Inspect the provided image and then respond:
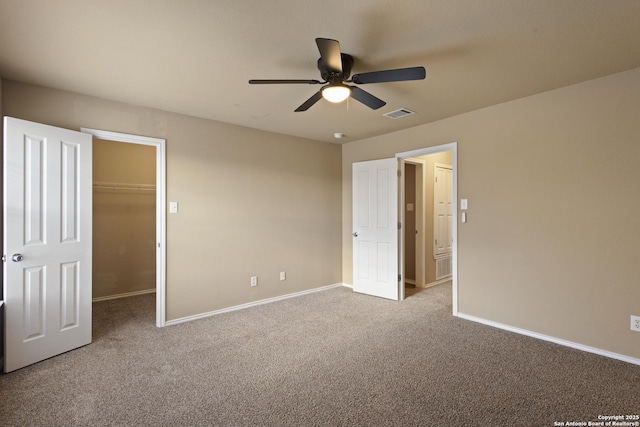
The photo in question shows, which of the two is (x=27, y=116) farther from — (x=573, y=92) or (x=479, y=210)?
(x=573, y=92)

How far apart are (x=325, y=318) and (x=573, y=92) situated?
11.3 ft

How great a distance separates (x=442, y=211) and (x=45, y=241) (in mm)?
5408

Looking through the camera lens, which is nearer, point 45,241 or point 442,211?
point 45,241

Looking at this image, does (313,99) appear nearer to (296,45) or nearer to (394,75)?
(296,45)

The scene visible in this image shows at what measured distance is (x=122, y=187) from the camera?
4738mm

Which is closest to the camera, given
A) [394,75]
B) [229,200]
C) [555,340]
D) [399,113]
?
[394,75]

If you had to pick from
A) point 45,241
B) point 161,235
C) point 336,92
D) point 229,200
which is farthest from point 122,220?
point 336,92

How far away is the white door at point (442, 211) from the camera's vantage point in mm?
5395

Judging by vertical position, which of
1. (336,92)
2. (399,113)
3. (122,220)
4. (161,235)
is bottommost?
(161,235)

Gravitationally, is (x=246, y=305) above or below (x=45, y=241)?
below

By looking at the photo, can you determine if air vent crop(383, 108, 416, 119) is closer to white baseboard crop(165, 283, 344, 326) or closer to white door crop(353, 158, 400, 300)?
white door crop(353, 158, 400, 300)

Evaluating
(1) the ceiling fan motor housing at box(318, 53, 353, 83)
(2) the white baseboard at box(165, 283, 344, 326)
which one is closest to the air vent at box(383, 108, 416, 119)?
(1) the ceiling fan motor housing at box(318, 53, 353, 83)

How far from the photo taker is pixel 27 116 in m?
2.84

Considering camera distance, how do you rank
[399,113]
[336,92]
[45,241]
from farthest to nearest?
A: 1. [399,113]
2. [45,241]
3. [336,92]
